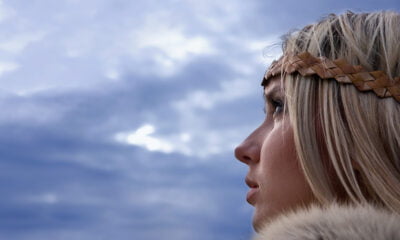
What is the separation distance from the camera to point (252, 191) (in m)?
3.03

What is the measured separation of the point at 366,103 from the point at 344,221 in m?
1.21

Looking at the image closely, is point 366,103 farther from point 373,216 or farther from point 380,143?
point 373,216

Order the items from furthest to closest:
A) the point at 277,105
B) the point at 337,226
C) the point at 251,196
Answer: the point at 277,105 → the point at 251,196 → the point at 337,226

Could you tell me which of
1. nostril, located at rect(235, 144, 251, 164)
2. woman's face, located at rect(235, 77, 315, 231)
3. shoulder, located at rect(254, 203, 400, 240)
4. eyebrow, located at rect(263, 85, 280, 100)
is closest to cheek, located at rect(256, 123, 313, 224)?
woman's face, located at rect(235, 77, 315, 231)

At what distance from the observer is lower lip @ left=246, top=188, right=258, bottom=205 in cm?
301

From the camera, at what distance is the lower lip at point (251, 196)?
301 centimetres

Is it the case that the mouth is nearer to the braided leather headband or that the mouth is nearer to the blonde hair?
the blonde hair

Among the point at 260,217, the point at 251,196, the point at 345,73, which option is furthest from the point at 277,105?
the point at 260,217

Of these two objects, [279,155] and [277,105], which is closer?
[279,155]

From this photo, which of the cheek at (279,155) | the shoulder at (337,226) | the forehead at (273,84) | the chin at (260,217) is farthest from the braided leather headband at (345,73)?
the shoulder at (337,226)

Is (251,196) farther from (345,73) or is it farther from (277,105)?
(345,73)

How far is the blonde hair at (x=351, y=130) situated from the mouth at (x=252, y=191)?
317 millimetres

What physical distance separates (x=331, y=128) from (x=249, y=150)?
458 millimetres

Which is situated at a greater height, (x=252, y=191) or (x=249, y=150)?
(x=249, y=150)
